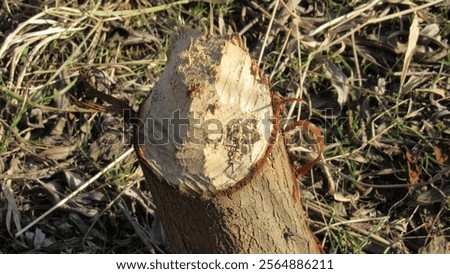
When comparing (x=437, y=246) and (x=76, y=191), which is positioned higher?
(x=76, y=191)

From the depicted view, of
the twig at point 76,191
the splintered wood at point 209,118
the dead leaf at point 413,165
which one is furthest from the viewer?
the dead leaf at point 413,165

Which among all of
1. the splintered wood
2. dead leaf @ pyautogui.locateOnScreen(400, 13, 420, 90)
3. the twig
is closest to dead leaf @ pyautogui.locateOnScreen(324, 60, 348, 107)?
dead leaf @ pyautogui.locateOnScreen(400, 13, 420, 90)

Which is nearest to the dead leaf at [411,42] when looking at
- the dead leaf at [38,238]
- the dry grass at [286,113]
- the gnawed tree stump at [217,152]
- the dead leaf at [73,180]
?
the dry grass at [286,113]

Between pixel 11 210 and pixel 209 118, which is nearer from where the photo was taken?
pixel 209 118

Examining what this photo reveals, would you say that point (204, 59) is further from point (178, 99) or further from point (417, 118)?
point (417, 118)

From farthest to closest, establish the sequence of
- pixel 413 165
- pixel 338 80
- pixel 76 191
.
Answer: pixel 338 80
pixel 413 165
pixel 76 191

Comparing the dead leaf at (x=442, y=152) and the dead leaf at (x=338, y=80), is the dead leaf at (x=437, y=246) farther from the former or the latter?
the dead leaf at (x=338, y=80)

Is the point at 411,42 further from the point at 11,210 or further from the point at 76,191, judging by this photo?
the point at 11,210

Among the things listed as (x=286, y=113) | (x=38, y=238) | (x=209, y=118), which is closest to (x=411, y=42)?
(x=286, y=113)

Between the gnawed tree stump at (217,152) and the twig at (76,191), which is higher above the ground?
the gnawed tree stump at (217,152)
